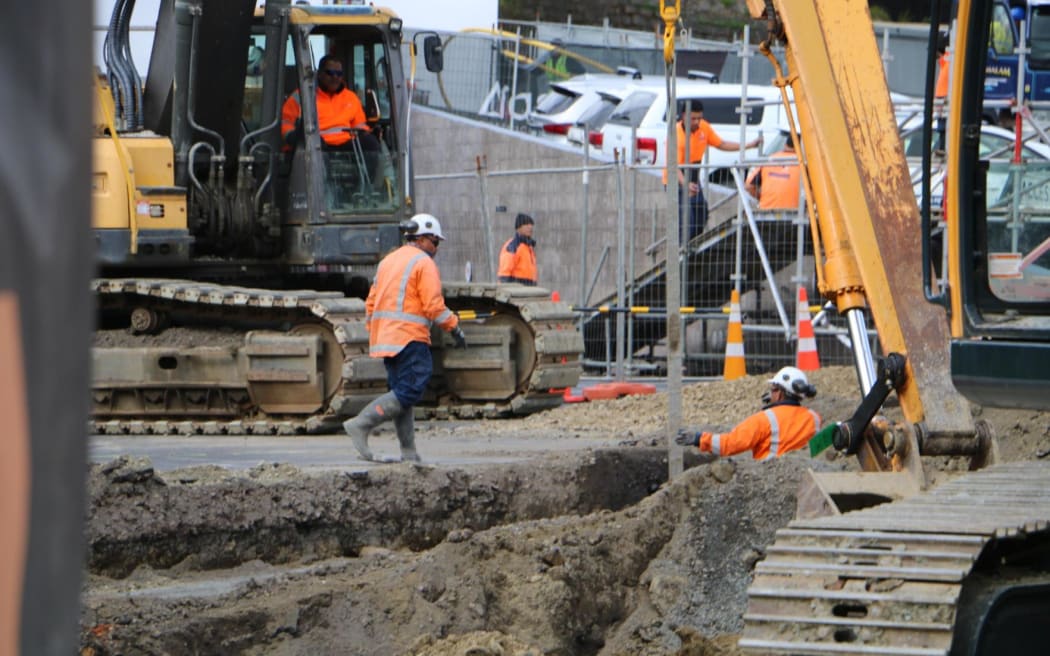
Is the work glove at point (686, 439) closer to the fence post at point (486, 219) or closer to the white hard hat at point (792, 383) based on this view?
the white hard hat at point (792, 383)

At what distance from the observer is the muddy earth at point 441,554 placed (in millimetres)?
6020

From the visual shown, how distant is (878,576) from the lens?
3.90 m

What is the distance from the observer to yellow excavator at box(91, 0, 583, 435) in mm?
11930

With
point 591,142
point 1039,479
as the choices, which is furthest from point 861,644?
point 591,142

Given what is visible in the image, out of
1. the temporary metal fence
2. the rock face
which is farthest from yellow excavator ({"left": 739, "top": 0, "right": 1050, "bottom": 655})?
the rock face

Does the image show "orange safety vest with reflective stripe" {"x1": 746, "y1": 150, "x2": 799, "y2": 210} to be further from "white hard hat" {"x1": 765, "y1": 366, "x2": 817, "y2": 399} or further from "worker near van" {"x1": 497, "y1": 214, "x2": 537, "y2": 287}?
"white hard hat" {"x1": 765, "y1": 366, "x2": 817, "y2": 399}

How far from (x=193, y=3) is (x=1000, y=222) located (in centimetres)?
886

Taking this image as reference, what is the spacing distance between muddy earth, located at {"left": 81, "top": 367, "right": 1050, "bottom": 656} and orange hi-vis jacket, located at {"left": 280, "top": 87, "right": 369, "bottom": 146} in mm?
4533

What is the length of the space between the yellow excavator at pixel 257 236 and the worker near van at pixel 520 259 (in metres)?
2.49

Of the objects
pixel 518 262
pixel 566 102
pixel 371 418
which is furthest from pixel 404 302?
pixel 566 102

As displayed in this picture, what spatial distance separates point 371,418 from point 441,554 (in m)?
3.21

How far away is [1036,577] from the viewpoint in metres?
4.23

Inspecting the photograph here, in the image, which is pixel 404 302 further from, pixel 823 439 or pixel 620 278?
pixel 620 278

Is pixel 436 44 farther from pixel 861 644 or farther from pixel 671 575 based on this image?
pixel 861 644
